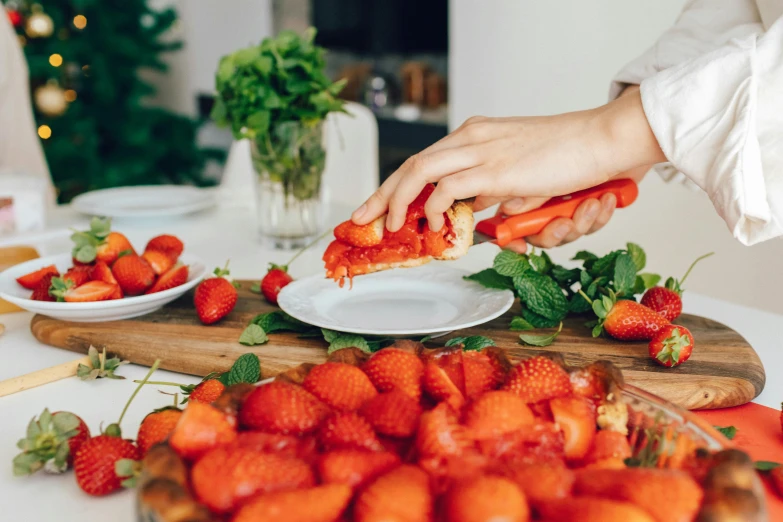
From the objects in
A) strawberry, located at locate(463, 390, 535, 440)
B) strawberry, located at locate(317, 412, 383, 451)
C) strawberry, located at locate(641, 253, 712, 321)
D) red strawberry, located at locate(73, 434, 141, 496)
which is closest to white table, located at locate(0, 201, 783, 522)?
red strawberry, located at locate(73, 434, 141, 496)

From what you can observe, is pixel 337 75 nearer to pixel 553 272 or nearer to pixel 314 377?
pixel 553 272

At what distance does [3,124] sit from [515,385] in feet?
10.5

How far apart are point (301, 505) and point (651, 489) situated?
0.25 meters

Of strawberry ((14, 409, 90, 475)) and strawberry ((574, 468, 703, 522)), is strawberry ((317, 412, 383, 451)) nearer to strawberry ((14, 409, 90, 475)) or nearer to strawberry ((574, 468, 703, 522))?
strawberry ((574, 468, 703, 522))

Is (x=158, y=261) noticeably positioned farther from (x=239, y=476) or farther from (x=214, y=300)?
(x=239, y=476)

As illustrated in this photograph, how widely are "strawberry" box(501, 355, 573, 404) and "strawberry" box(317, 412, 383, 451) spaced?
15 centimetres

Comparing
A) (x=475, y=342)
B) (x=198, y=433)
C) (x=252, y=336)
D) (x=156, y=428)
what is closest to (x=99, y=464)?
(x=156, y=428)

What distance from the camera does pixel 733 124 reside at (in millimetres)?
1006

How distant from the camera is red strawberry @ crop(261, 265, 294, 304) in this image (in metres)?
1.37

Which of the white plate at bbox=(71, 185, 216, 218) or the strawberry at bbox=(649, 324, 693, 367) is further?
the white plate at bbox=(71, 185, 216, 218)

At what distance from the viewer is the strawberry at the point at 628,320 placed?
3.69ft

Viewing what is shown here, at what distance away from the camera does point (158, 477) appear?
0.56 meters

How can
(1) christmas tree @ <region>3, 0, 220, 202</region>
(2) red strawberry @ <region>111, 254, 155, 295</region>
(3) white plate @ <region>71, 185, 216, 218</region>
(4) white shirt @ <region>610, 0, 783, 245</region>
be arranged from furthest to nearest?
(1) christmas tree @ <region>3, 0, 220, 202</region> → (3) white plate @ <region>71, 185, 216, 218</region> → (2) red strawberry @ <region>111, 254, 155, 295</region> → (4) white shirt @ <region>610, 0, 783, 245</region>

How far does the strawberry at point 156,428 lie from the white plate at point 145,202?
50.9 inches
